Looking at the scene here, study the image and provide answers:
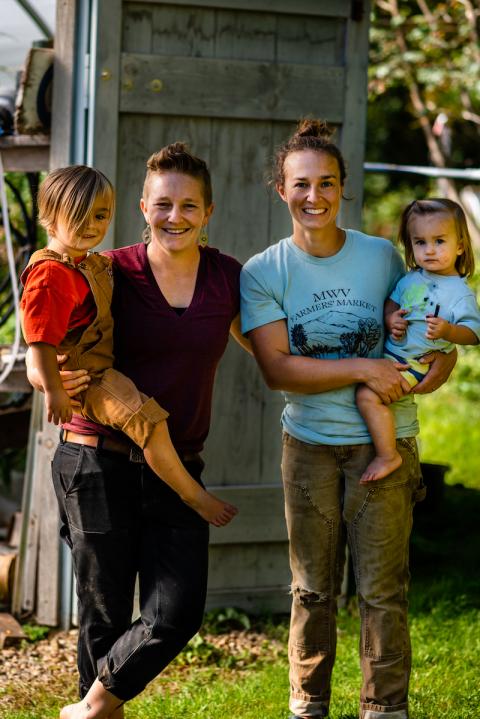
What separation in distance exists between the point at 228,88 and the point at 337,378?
1657 millimetres

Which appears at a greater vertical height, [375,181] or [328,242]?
[375,181]

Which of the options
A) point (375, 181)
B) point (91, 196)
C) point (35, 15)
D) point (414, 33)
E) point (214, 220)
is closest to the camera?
point (91, 196)

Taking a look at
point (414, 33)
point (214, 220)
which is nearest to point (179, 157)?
point (214, 220)

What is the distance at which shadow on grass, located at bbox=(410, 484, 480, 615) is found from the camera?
14.8ft

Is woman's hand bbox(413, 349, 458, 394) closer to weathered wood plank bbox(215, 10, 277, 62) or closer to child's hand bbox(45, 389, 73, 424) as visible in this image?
child's hand bbox(45, 389, 73, 424)

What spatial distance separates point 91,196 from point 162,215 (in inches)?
8.8

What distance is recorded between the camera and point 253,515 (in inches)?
167

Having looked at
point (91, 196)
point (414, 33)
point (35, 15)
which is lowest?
point (91, 196)

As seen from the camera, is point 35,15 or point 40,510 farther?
point 35,15

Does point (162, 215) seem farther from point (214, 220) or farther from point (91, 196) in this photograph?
point (214, 220)

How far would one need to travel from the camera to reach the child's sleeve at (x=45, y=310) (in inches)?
101

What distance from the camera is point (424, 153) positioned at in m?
18.2

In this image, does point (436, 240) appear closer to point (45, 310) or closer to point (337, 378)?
point (337, 378)

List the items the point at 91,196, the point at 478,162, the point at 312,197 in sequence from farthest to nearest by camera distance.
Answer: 1. the point at 478,162
2. the point at 312,197
3. the point at 91,196
